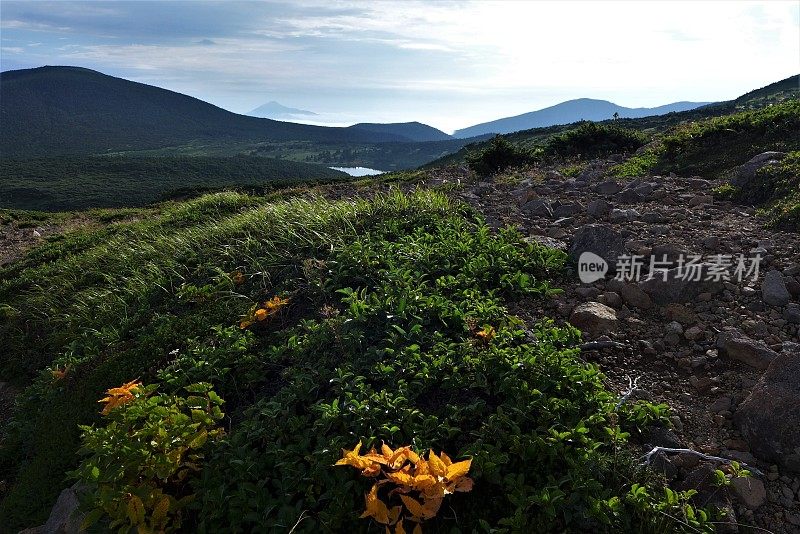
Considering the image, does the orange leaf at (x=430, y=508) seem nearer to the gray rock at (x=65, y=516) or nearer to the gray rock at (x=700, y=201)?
the gray rock at (x=65, y=516)

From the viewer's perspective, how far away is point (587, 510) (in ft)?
8.84

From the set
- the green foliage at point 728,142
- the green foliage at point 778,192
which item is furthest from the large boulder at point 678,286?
the green foliage at point 728,142

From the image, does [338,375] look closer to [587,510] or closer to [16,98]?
[587,510]

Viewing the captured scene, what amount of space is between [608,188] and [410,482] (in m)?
6.98

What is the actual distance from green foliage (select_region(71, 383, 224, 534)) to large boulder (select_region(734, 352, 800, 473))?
3589 millimetres

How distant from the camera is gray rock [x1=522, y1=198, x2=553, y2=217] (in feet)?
23.9

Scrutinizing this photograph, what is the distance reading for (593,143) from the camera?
44.9 ft

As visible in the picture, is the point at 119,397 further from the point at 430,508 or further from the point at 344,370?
the point at 430,508

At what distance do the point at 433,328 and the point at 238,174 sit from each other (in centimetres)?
10768

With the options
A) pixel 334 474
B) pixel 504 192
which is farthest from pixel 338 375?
pixel 504 192

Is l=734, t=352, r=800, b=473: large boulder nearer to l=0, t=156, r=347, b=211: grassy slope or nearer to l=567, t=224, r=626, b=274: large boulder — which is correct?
l=567, t=224, r=626, b=274: large boulder

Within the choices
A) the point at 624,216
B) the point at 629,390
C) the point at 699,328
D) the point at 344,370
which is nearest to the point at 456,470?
the point at 344,370

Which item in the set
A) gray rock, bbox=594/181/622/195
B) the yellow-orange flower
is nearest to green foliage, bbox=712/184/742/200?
gray rock, bbox=594/181/622/195

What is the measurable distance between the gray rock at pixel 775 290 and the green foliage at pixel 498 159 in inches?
325
